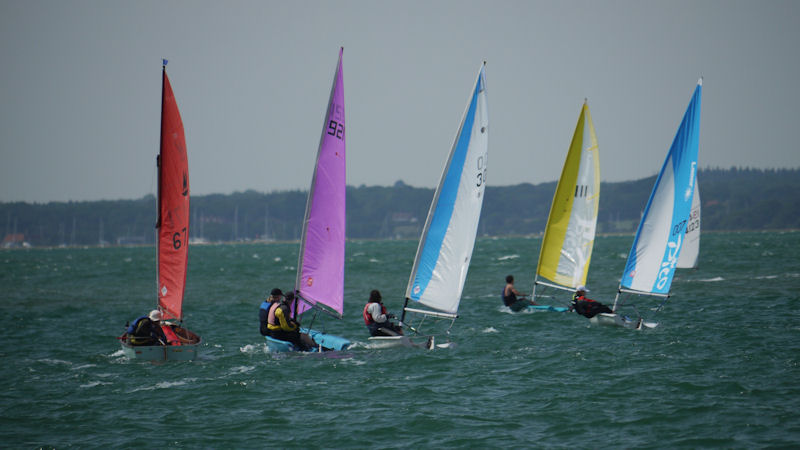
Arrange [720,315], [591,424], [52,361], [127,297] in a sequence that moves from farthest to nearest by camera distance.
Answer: [127,297], [720,315], [52,361], [591,424]

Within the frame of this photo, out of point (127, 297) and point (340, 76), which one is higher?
point (340, 76)

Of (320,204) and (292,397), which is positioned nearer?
(292,397)

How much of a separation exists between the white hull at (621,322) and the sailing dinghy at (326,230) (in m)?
9.05

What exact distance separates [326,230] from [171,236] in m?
4.28

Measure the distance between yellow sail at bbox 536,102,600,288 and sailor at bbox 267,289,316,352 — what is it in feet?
38.7

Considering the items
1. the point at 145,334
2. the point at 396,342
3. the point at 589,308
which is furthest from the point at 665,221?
the point at 145,334

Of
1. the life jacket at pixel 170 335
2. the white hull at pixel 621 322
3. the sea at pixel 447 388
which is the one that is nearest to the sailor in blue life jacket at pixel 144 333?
the life jacket at pixel 170 335

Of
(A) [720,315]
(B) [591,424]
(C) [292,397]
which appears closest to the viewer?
(B) [591,424]

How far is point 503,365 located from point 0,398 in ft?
38.6

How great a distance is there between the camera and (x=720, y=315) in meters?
26.0

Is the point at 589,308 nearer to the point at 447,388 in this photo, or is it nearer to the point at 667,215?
the point at 667,215

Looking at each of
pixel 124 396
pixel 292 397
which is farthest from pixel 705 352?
pixel 124 396

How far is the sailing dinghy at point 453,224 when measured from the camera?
19578 mm

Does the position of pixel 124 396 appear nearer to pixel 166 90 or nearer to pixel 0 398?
Answer: pixel 0 398
